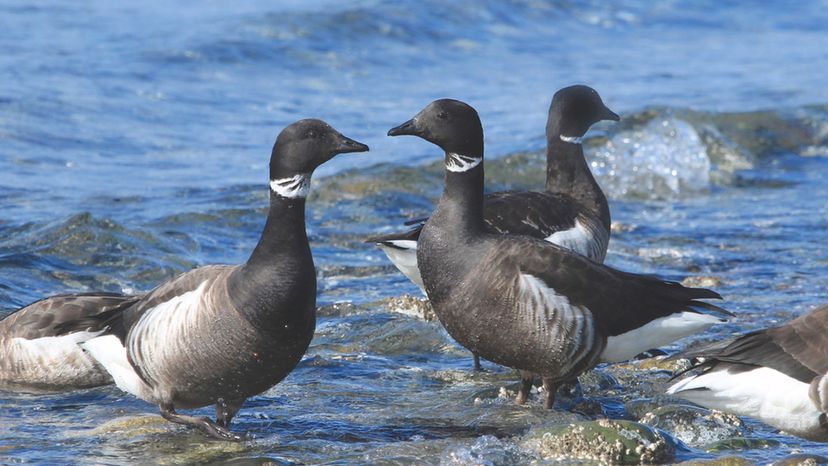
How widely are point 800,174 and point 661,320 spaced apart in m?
10.3

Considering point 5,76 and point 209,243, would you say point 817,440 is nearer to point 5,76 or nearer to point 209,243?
point 209,243

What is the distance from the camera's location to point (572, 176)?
1066cm

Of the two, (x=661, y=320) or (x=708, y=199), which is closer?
(x=661, y=320)

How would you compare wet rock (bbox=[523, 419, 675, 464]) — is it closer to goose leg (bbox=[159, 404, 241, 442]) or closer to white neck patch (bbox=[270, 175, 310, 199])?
goose leg (bbox=[159, 404, 241, 442])

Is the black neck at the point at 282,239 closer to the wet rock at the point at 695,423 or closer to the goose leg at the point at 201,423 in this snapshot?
the goose leg at the point at 201,423

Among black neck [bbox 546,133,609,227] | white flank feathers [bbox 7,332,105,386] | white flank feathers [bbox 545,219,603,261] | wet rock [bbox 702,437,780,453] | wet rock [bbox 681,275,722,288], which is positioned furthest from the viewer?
wet rock [bbox 681,275,722,288]

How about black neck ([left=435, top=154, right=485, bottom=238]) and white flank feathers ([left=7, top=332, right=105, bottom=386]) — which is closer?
black neck ([left=435, top=154, right=485, bottom=238])

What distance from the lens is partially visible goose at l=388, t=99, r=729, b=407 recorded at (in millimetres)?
7621

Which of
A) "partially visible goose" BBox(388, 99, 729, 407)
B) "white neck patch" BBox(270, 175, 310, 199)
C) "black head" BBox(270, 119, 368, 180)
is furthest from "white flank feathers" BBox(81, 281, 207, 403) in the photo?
"partially visible goose" BBox(388, 99, 729, 407)

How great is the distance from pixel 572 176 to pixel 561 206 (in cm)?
94

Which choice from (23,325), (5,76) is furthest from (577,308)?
(5,76)

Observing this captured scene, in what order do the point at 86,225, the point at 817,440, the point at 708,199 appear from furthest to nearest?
the point at 708,199 → the point at 86,225 → the point at 817,440

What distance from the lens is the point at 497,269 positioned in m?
7.64

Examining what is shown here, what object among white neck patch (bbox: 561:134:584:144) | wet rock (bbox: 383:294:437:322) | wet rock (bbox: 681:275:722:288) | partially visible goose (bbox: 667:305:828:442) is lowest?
wet rock (bbox: 383:294:437:322)
